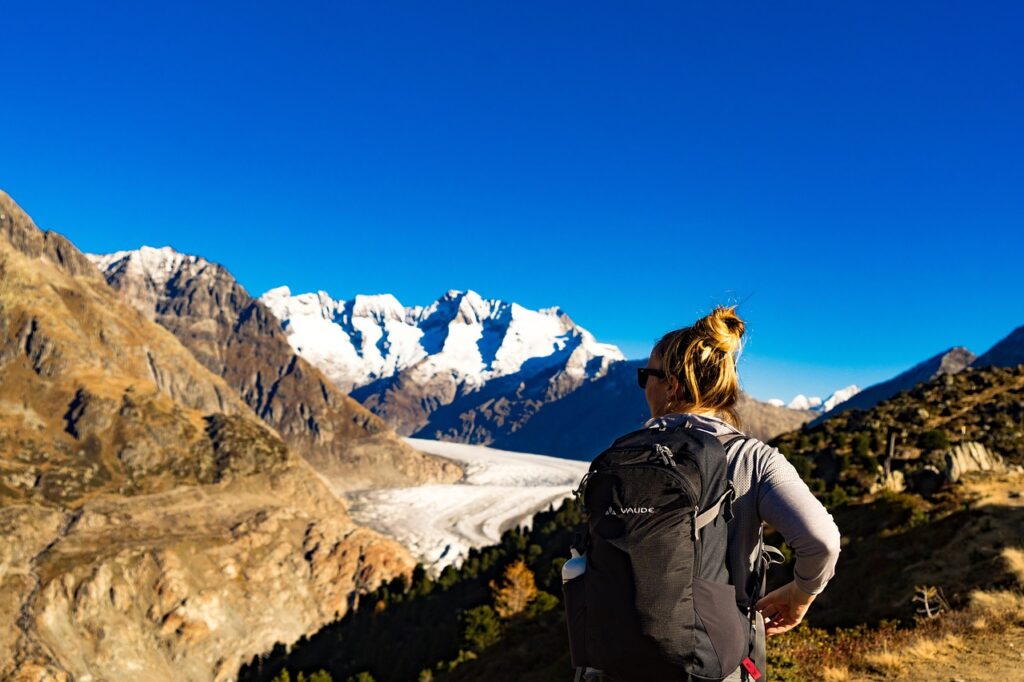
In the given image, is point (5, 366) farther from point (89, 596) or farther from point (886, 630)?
point (886, 630)

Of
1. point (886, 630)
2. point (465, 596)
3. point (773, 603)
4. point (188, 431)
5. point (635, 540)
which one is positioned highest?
point (188, 431)

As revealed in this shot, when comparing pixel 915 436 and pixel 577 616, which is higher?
pixel 915 436

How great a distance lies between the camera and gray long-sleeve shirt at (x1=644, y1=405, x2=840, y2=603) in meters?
3.98

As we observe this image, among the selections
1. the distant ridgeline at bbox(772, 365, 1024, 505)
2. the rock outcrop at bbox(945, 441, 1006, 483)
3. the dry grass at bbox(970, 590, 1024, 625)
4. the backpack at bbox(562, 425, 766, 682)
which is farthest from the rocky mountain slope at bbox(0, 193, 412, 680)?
the backpack at bbox(562, 425, 766, 682)

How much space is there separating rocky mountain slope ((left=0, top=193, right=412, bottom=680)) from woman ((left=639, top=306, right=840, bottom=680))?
128m

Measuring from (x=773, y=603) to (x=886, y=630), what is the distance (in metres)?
15.5

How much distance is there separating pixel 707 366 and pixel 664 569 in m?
1.43

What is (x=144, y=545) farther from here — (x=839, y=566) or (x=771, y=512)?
(x=771, y=512)

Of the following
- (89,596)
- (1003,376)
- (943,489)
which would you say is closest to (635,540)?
(943,489)

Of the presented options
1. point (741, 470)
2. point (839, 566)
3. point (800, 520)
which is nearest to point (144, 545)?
point (839, 566)

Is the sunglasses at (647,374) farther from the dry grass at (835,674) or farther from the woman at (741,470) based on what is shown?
the dry grass at (835,674)

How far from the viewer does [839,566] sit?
29.4 meters

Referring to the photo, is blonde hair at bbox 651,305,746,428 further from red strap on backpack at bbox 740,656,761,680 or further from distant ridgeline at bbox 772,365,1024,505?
distant ridgeline at bbox 772,365,1024,505

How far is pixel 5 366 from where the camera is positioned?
7554 inches
